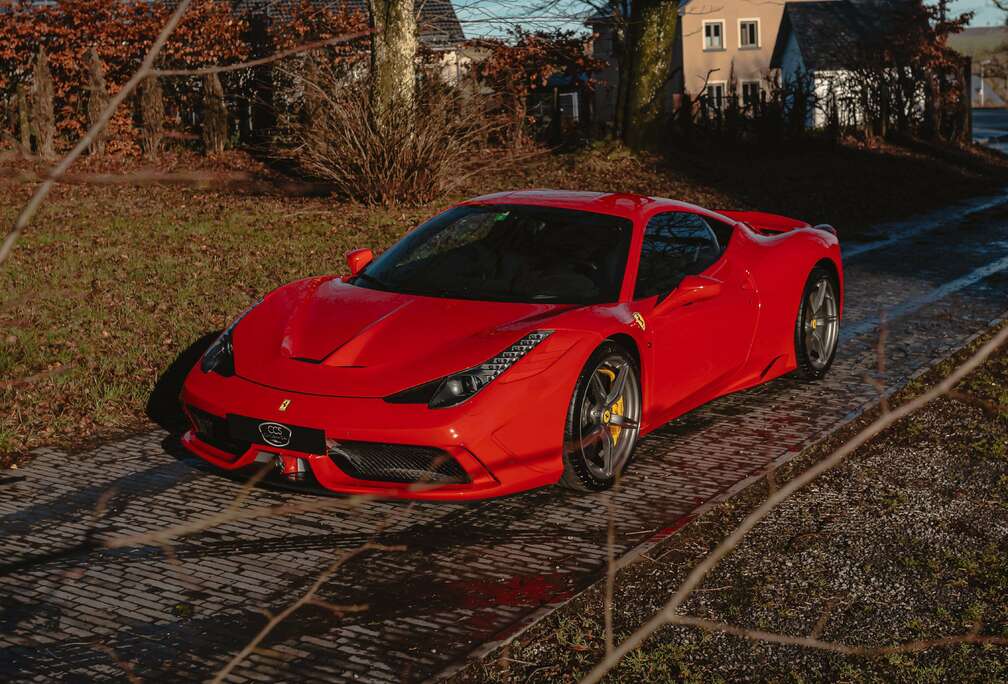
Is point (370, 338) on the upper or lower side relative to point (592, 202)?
lower

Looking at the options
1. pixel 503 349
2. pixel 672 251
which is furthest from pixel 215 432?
pixel 672 251

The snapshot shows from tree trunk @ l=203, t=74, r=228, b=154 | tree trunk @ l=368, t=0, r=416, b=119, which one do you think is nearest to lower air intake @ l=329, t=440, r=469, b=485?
tree trunk @ l=368, t=0, r=416, b=119

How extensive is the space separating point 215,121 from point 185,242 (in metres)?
10.1

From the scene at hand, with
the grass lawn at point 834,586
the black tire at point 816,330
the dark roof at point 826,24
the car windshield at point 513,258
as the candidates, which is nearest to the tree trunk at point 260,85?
the black tire at point 816,330

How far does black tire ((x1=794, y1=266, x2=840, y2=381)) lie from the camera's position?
738cm

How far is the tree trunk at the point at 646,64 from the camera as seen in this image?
68.1 ft

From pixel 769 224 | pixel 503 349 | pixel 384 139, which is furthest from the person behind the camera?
pixel 384 139

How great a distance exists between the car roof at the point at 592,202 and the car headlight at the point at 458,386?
4.92 feet

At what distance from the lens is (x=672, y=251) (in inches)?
255

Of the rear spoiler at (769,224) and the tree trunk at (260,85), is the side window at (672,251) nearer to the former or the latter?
the rear spoiler at (769,224)

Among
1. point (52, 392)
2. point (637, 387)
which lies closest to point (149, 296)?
point (52, 392)

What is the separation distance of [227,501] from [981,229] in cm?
1257

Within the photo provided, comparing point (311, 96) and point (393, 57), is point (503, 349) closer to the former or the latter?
point (311, 96)

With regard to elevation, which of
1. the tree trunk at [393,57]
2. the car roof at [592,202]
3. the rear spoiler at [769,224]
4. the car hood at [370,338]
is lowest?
the car hood at [370,338]
